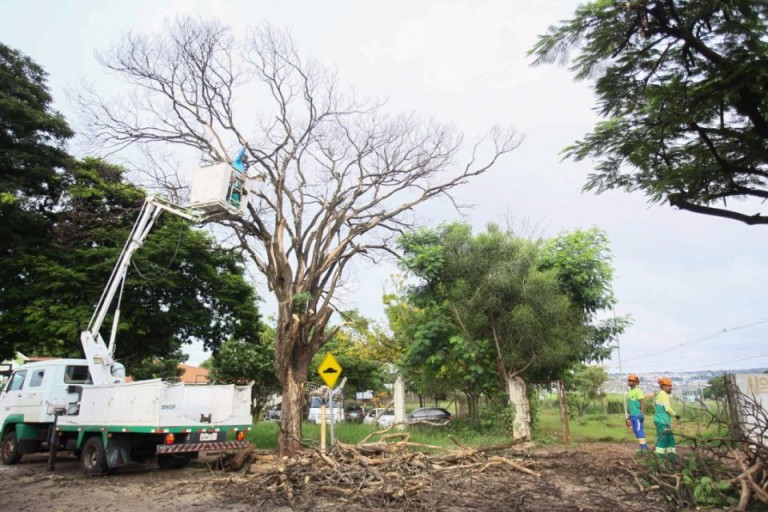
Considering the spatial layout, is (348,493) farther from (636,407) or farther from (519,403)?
(519,403)

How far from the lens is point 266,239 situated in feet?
49.3

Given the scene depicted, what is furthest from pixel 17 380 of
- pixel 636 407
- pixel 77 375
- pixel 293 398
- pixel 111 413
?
pixel 636 407

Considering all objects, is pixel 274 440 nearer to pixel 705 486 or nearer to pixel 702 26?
pixel 705 486

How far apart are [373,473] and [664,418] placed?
199 inches

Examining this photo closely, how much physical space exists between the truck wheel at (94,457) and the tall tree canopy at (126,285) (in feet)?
16.5

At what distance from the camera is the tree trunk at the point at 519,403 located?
1623cm

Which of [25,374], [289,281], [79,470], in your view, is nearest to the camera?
[79,470]

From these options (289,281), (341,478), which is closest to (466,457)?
(341,478)

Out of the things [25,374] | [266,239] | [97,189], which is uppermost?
[97,189]

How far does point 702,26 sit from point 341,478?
9028 mm

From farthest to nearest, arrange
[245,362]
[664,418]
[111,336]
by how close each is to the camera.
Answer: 1. [245,362]
2. [111,336]
3. [664,418]

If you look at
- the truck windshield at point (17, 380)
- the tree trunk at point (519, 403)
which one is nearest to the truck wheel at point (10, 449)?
the truck windshield at point (17, 380)

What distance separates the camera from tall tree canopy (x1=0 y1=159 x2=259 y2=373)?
52.0 ft

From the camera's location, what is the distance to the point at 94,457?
36.0 ft
